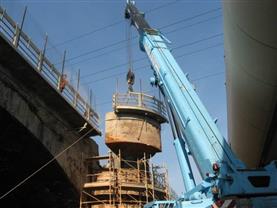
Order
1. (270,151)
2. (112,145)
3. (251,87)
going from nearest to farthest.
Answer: (251,87)
(270,151)
(112,145)

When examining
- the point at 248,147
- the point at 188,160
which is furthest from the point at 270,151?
the point at 188,160

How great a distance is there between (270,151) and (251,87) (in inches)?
233

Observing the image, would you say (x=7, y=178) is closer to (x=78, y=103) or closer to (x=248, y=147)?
(x=78, y=103)

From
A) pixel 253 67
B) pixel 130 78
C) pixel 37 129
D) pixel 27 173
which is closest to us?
pixel 253 67

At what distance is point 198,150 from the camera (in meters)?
12.3

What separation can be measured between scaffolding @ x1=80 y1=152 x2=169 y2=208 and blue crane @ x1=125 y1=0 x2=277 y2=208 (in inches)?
313

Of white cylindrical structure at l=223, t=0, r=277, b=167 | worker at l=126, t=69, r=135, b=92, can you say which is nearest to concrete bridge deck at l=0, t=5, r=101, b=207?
worker at l=126, t=69, r=135, b=92

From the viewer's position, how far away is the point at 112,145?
82.7ft

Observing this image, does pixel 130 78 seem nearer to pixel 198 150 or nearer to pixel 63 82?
pixel 63 82

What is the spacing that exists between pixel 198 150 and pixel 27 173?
12.4 meters

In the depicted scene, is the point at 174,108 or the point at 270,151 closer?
the point at 174,108

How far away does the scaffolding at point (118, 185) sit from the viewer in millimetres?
22328

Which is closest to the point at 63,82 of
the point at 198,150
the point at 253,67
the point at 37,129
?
the point at 37,129

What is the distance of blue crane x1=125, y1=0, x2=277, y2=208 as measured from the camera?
32.1ft
